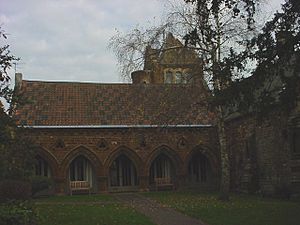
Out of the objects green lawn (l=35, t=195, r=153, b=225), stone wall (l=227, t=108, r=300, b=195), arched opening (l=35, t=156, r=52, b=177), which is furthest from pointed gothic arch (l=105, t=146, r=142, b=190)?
green lawn (l=35, t=195, r=153, b=225)

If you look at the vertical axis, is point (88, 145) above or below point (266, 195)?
above

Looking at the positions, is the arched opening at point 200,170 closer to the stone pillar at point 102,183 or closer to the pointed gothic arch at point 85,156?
the stone pillar at point 102,183

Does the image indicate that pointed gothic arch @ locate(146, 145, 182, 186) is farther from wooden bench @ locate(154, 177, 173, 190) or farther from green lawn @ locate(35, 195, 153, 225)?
green lawn @ locate(35, 195, 153, 225)

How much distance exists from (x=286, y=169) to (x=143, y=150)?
35.7 ft

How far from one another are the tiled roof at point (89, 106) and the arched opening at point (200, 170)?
3633 millimetres

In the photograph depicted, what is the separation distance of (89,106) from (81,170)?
173 inches

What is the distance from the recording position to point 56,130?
105 feet

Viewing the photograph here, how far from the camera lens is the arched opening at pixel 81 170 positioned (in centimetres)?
3372

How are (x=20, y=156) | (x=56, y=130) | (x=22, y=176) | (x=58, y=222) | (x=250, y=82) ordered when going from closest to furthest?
(x=250, y=82) → (x=58, y=222) → (x=20, y=156) → (x=22, y=176) → (x=56, y=130)

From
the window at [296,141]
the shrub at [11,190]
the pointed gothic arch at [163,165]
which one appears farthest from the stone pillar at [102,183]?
the shrub at [11,190]

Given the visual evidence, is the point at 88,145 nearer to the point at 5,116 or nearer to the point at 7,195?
the point at 7,195

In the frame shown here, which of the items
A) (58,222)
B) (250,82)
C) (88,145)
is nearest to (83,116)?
(88,145)

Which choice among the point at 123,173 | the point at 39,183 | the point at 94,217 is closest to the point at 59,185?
the point at 39,183

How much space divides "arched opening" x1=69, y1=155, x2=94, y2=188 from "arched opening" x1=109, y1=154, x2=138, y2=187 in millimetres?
1530
